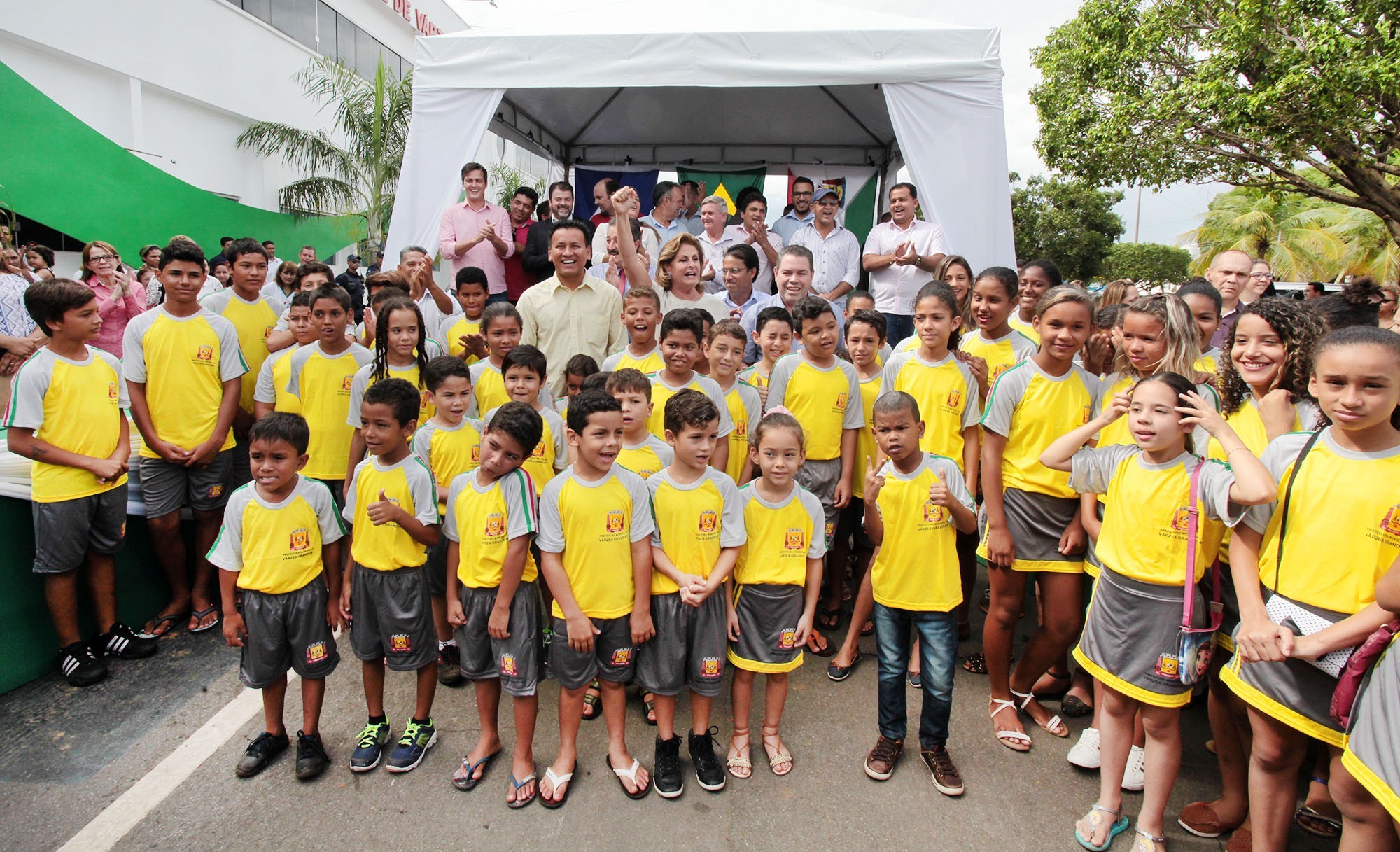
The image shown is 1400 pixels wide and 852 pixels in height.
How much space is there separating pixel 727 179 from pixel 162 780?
357 inches

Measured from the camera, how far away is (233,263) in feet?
14.9

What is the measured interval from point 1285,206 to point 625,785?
131 ft

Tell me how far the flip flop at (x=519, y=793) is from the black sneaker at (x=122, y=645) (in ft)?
7.47

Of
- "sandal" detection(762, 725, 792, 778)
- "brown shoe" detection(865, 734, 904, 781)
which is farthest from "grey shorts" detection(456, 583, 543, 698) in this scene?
"brown shoe" detection(865, 734, 904, 781)

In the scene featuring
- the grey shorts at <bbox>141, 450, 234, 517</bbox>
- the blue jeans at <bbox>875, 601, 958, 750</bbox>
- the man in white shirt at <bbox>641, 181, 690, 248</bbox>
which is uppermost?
the man in white shirt at <bbox>641, 181, 690, 248</bbox>

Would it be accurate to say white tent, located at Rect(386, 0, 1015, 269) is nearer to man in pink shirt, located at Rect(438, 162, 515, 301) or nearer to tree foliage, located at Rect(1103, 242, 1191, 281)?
man in pink shirt, located at Rect(438, 162, 515, 301)

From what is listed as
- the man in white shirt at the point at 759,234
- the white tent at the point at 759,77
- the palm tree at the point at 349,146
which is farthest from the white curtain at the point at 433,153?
the palm tree at the point at 349,146

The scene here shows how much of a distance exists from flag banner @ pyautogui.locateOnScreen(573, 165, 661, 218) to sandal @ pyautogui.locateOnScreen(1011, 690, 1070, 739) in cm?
783

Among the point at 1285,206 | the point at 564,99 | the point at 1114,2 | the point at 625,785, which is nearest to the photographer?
the point at 625,785

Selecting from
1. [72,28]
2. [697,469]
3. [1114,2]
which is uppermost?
[1114,2]

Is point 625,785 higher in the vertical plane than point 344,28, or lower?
lower

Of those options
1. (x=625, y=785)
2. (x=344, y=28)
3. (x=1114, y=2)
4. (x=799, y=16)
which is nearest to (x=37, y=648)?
(x=625, y=785)

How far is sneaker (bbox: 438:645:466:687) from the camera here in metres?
3.57

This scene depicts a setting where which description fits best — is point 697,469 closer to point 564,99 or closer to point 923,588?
point 923,588
